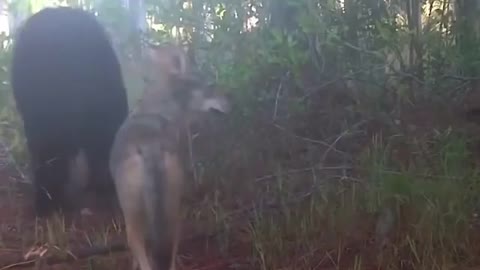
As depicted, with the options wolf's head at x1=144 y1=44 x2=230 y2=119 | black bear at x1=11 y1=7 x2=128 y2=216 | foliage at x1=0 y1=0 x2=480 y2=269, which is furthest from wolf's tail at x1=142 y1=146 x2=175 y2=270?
black bear at x1=11 y1=7 x2=128 y2=216

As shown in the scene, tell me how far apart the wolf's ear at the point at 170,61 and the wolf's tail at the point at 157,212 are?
64 cm

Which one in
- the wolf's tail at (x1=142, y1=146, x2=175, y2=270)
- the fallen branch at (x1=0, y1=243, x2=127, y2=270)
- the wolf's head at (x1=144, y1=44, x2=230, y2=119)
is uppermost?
the wolf's head at (x1=144, y1=44, x2=230, y2=119)

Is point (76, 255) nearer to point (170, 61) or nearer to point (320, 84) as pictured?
point (170, 61)

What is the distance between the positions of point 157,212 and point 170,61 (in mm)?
824

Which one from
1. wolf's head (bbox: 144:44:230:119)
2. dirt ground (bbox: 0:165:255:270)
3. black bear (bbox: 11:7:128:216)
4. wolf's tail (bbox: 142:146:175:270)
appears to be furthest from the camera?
black bear (bbox: 11:7:128:216)

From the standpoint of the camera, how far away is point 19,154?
5047mm

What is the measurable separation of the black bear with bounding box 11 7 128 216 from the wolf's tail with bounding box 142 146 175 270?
137 cm

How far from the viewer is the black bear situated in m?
4.24

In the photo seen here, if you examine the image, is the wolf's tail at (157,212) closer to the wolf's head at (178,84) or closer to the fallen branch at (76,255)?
the wolf's head at (178,84)

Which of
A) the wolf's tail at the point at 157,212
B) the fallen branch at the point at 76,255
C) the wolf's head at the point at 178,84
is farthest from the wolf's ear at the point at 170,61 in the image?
the fallen branch at the point at 76,255

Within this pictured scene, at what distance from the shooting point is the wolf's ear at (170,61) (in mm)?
A: 3508

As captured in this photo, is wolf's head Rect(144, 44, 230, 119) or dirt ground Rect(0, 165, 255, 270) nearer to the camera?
wolf's head Rect(144, 44, 230, 119)

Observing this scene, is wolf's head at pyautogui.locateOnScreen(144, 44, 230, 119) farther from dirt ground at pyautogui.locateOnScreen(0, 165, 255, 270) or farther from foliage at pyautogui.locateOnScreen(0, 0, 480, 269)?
foliage at pyautogui.locateOnScreen(0, 0, 480, 269)

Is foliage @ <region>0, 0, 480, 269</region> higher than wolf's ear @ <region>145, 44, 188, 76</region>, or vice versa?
wolf's ear @ <region>145, 44, 188, 76</region>
